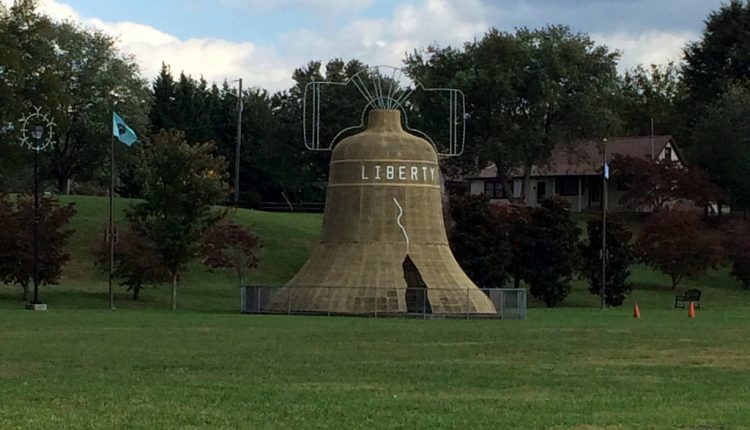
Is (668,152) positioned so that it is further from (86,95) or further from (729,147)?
(86,95)

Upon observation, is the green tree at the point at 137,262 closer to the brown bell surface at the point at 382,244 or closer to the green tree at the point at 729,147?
the brown bell surface at the point at 382,244

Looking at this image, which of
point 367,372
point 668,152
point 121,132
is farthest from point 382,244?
point 668,152

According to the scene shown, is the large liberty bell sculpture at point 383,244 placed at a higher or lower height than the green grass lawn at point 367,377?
higher

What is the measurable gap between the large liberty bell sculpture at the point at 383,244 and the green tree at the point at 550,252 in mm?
13456

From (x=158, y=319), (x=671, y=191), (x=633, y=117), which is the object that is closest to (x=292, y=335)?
(x=158, y=319)

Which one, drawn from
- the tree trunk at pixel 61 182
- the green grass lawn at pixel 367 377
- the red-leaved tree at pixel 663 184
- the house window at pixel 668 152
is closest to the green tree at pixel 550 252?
the red-leaved tree at pixel 663 184

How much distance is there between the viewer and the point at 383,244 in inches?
1767

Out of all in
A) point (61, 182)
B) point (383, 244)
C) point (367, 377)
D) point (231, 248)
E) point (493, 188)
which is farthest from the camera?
point (493, 188)

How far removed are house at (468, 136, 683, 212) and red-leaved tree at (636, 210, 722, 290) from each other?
25.9 metres

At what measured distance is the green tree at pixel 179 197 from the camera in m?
50.5

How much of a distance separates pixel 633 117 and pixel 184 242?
68.6 m

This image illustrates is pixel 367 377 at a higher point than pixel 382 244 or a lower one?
lower

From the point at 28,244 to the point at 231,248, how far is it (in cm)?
1111

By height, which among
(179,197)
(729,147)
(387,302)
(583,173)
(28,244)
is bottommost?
(387,302)
